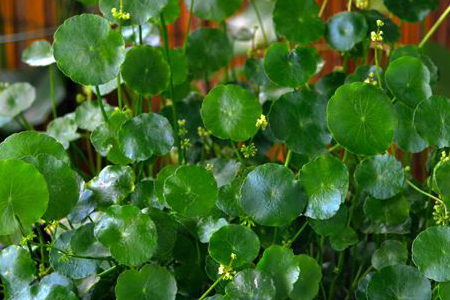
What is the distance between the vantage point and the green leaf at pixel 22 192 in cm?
47

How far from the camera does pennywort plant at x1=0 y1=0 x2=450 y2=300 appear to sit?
498 millimetres

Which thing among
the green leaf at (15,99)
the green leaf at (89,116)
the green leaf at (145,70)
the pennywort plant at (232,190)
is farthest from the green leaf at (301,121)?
the green leaf at (15,99)

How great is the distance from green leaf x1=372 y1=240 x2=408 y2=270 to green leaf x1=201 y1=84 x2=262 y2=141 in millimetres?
150

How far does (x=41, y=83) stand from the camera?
2186mm

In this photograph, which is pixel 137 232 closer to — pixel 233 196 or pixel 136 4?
pixel 233 196

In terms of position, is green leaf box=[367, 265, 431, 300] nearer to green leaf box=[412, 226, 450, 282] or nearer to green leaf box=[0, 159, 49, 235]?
green leaf box=[412, 226, 450, 282]

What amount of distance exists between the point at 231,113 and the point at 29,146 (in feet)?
0.54

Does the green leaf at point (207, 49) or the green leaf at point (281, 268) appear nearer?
the green leaf at point (281, 268)

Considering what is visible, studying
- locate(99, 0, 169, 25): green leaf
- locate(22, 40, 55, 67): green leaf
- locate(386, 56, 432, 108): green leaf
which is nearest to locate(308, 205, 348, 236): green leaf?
locate(386, 56, 432, 108): green leaf

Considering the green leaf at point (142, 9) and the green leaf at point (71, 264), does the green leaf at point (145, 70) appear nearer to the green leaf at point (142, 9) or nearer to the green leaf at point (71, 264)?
the green leaf at point (142, 9)

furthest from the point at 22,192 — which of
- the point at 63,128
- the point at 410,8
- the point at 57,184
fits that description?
the point at 410,8

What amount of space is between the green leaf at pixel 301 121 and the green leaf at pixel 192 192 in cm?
10

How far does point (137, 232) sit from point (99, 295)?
11cm

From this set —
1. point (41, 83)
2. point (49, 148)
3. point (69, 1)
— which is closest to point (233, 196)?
point (49, 148)
